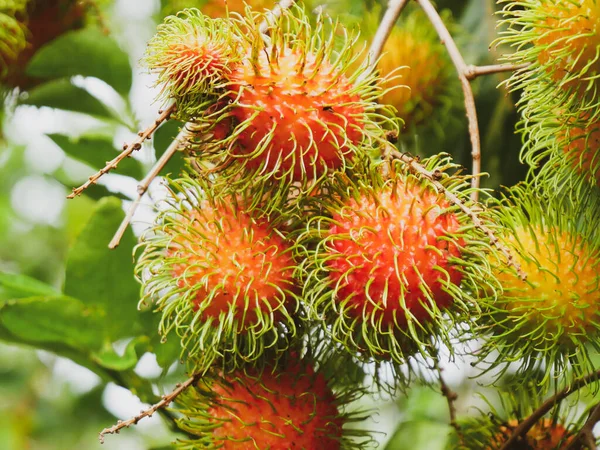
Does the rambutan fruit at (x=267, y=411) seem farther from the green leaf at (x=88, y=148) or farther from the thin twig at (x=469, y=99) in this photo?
the green leaf at (x=88, y=148)

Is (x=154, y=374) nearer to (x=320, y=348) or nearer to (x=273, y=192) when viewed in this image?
(x=320, y=348)

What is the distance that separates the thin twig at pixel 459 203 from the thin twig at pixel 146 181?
10.6 inches

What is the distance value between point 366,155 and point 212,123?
0.66 ft

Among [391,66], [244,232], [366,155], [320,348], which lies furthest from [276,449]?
[391,66]

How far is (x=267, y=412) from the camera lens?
0.94 meters

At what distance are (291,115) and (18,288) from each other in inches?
21.4

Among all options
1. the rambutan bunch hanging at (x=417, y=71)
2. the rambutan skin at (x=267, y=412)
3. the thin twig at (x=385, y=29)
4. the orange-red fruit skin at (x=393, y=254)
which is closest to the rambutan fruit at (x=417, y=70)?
the rambutan bunch hanging at (x=417, y=71)

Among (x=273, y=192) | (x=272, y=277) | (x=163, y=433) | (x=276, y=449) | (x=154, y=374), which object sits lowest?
(x=163, y=433)

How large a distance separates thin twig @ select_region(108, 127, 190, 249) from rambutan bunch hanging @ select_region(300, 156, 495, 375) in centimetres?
19

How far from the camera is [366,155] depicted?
0.91 metres

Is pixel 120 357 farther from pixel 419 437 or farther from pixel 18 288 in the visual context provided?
pixel 419 437

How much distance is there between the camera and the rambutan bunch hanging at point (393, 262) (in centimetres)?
86

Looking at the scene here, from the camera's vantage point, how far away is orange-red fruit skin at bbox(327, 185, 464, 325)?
0.86 meters

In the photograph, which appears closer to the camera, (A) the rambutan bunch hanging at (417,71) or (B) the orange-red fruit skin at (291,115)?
(B) the orange-red fruit skin at (291,115)
